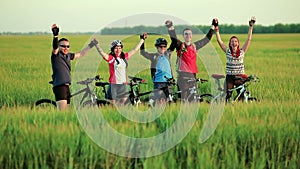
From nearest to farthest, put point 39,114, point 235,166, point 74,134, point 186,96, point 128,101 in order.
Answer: point 235,166 → point 74,134 → point 39,114 → point 128,101 → point 186,96

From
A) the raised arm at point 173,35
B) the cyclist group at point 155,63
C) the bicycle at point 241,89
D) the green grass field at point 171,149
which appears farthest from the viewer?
the raised arm at point 173,35

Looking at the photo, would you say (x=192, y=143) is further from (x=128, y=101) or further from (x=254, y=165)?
(x=128, y=101)

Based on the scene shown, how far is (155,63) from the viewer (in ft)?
27.3

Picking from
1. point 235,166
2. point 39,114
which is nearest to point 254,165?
point 235,166

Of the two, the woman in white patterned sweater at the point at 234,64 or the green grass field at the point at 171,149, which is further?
the woman in white patterned sweater at the point at 234,64

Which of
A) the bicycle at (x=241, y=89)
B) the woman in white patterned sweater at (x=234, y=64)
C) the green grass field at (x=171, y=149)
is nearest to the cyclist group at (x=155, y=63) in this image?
the woman in white patterned sweater at (x=234, y=64)

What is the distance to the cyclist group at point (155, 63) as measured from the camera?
7.65 meters

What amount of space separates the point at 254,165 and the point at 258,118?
1.25m

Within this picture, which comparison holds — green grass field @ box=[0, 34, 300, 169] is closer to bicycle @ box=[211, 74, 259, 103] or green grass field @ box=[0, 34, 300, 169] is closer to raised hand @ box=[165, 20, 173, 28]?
bicycle @ box=[211, 74, 259, 103]

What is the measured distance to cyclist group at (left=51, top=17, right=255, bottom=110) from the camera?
765 centimetres

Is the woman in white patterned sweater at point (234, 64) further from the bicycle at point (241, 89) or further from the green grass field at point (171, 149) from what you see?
the green grass field at point (171, 149)

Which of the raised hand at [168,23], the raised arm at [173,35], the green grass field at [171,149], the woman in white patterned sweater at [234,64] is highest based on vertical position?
the raised hand at [168,23]

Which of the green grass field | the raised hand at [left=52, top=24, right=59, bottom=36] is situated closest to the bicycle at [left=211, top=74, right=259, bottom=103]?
the green grass field

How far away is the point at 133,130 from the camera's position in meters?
5.42
